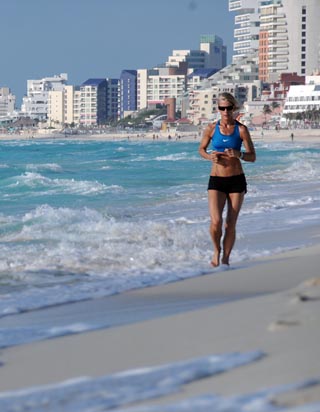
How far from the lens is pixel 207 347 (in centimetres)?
363

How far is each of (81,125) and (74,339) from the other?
17243 centimetres

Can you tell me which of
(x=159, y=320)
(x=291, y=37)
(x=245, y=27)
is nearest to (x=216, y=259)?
(x=159, y=320)

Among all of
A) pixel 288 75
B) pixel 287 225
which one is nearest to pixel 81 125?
pixel 288 75

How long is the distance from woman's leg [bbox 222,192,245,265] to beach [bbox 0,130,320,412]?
0.39ft

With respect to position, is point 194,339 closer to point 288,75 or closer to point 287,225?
point 287,225

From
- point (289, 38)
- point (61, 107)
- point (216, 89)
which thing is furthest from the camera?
point (61, 107)

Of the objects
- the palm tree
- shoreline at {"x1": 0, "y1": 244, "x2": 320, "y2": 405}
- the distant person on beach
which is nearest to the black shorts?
the distant person on beach

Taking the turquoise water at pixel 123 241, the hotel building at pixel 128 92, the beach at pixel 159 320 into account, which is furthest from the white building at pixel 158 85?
the beach at pixel 159 320

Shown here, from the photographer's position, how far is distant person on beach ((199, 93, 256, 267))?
6691mm

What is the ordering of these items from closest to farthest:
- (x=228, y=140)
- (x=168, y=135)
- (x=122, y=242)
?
1. (x=228, y=140)
2. (x=122, y=242)
3. (x=168, y=135)

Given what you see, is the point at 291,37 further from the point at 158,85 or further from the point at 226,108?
the point at 226,108

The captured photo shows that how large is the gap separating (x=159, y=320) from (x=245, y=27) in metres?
172

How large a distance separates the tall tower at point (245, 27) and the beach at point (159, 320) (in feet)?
518

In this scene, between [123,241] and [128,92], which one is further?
[128,92]
